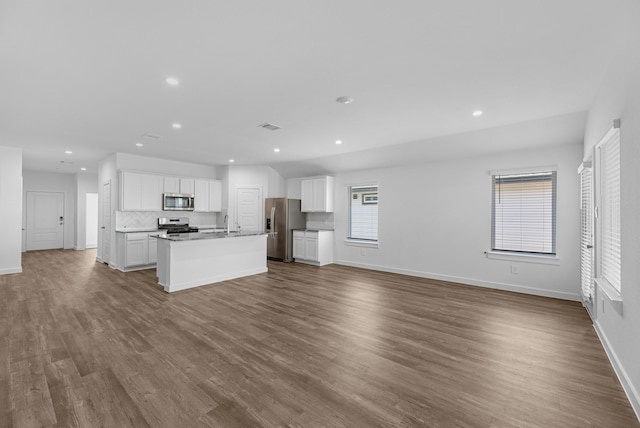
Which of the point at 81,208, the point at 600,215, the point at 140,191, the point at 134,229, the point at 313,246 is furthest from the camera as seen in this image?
the point at 81,208

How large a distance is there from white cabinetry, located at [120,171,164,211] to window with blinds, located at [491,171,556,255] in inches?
293

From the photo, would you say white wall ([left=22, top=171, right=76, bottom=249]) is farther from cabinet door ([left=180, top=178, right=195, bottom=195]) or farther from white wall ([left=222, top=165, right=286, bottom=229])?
white wall ([left=222, top=165, right=286, bottom=229])

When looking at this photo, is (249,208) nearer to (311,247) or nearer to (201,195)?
(201,195)

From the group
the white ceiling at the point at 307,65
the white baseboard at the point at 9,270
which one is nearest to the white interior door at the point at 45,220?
the white baseboard at the point at 9,270

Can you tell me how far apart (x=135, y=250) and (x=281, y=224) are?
3.49 m

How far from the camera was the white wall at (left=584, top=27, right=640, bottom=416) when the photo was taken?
201cm

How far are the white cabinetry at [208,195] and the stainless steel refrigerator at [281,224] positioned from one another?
1412 millimetres

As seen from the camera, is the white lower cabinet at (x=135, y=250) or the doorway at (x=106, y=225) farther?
the doorway at (x=106, y=225)

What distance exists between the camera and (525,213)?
17.0 ft

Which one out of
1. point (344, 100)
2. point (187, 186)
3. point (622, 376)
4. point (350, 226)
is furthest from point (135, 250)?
point (622, 376)

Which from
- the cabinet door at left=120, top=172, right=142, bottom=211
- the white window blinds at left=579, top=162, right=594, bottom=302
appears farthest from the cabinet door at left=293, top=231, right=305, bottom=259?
the white window blinds at left=579, top=162, right=594, bottom=302

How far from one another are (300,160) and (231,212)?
→ 266 centimetres

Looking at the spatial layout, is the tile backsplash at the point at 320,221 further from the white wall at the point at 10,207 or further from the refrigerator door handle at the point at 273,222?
the white wall at the point at 10,207

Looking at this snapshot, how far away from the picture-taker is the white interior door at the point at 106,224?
709 centimetres
